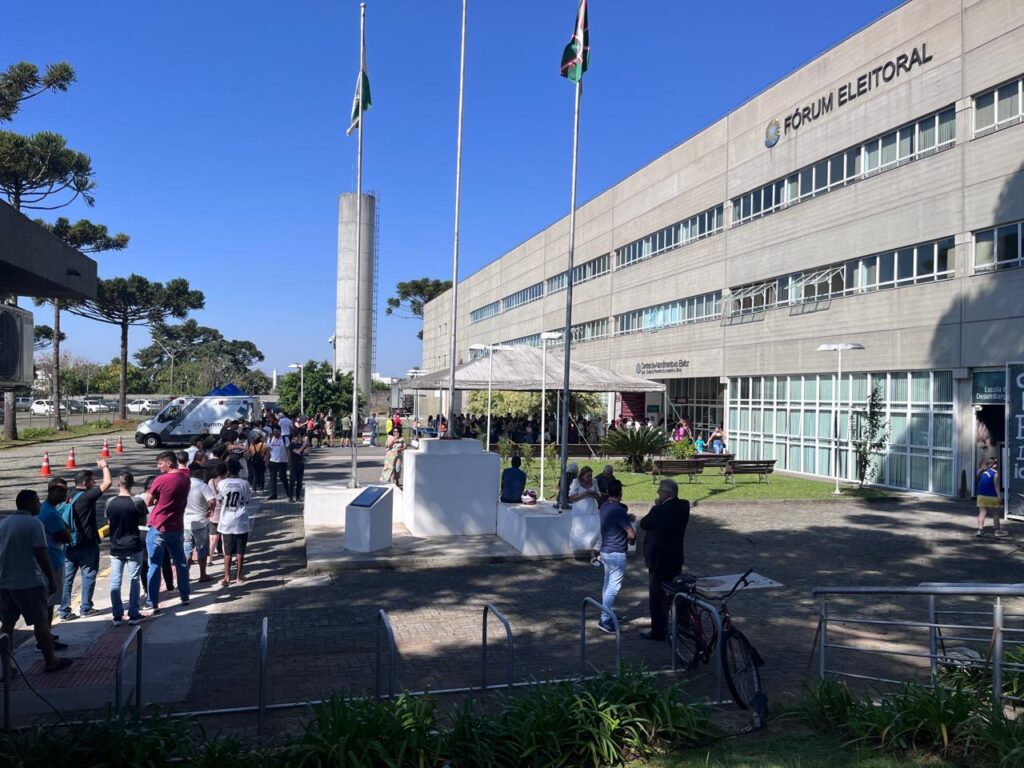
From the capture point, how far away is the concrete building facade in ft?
67.4

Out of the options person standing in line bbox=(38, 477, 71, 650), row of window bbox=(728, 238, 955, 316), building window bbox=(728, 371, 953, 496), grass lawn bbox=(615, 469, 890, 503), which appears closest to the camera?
person standing in line bbox=(38, 477, 71, 650)

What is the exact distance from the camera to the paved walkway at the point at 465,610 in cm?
725

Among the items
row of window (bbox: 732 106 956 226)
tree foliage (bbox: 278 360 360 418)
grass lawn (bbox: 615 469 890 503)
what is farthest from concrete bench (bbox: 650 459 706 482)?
tree foliage (bbox: 278 360 360 418)

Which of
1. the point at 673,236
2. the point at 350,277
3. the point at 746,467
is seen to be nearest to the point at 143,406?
the point at 350,277

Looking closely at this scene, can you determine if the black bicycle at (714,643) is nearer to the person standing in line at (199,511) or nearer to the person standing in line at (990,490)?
the person standing in line at (199,511)

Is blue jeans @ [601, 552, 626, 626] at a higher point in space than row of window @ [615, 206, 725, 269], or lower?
lower

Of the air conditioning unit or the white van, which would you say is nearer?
the air conditioning unit

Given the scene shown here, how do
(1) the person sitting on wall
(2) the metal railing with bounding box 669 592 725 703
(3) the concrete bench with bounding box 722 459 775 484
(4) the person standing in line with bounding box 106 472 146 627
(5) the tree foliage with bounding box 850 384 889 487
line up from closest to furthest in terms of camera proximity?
1. (2) the metal railing with bounding box 669 592 725 703
2. (4) the person standing in line with bounding box 106 472 146 627
3. (1) the person sitting on wall
4. (5) the tree foliage with bounding box 850 384 889 487
5. (3) the concrete bench with bounding box 722 459 775 484

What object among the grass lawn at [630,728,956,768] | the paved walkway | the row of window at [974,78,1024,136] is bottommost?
the paved walkway

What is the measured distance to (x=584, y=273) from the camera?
48188mm

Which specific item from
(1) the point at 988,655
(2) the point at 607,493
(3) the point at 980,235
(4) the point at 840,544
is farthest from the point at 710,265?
(1) the point at 988,655

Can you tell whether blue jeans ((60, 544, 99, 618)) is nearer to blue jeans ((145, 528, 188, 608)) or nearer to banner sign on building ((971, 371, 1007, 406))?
blue jeans ((145, 528, 188, 608))

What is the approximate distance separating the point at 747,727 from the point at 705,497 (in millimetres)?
14265

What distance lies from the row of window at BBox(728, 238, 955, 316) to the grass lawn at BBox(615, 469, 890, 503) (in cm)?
623
